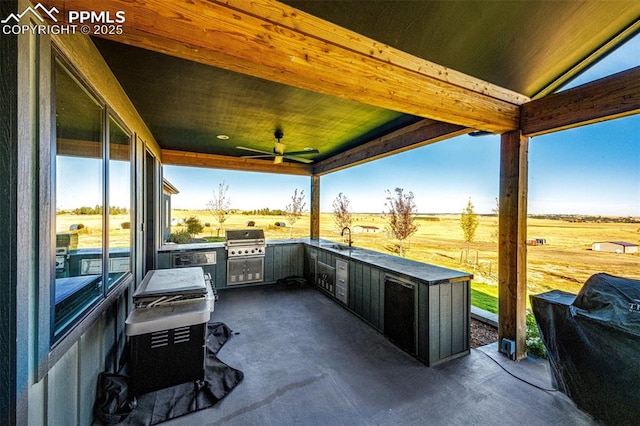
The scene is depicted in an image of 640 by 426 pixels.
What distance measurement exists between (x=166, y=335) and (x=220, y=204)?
7.41 m

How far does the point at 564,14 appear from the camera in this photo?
1.70m

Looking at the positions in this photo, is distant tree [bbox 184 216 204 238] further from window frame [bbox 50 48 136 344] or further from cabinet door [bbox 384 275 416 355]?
cabinet door [bbox 384 275 416 355]

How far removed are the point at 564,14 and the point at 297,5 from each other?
1.84 metres

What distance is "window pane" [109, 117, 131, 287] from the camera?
2.14m

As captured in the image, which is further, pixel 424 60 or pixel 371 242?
pixel 371 242

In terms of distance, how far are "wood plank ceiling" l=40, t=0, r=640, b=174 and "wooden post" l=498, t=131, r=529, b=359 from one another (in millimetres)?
285

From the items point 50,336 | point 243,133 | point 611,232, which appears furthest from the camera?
point 243,133

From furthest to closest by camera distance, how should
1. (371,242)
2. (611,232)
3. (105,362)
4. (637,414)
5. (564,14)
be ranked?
(371,242), (611,232), (105,362), (564,14), (637,414)

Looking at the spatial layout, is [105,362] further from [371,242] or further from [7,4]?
[371,242]

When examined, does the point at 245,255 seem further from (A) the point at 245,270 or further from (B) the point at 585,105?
(B) the point at 585,105

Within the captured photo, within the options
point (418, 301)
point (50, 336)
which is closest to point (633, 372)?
point (418, 301)

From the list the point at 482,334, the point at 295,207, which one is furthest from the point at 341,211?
the point at 482,334

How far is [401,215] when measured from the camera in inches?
260

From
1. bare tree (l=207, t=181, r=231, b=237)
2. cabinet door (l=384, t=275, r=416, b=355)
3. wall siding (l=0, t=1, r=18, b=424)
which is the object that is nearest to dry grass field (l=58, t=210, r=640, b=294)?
wall siding (l=0, t=1, r=18, b=424)
